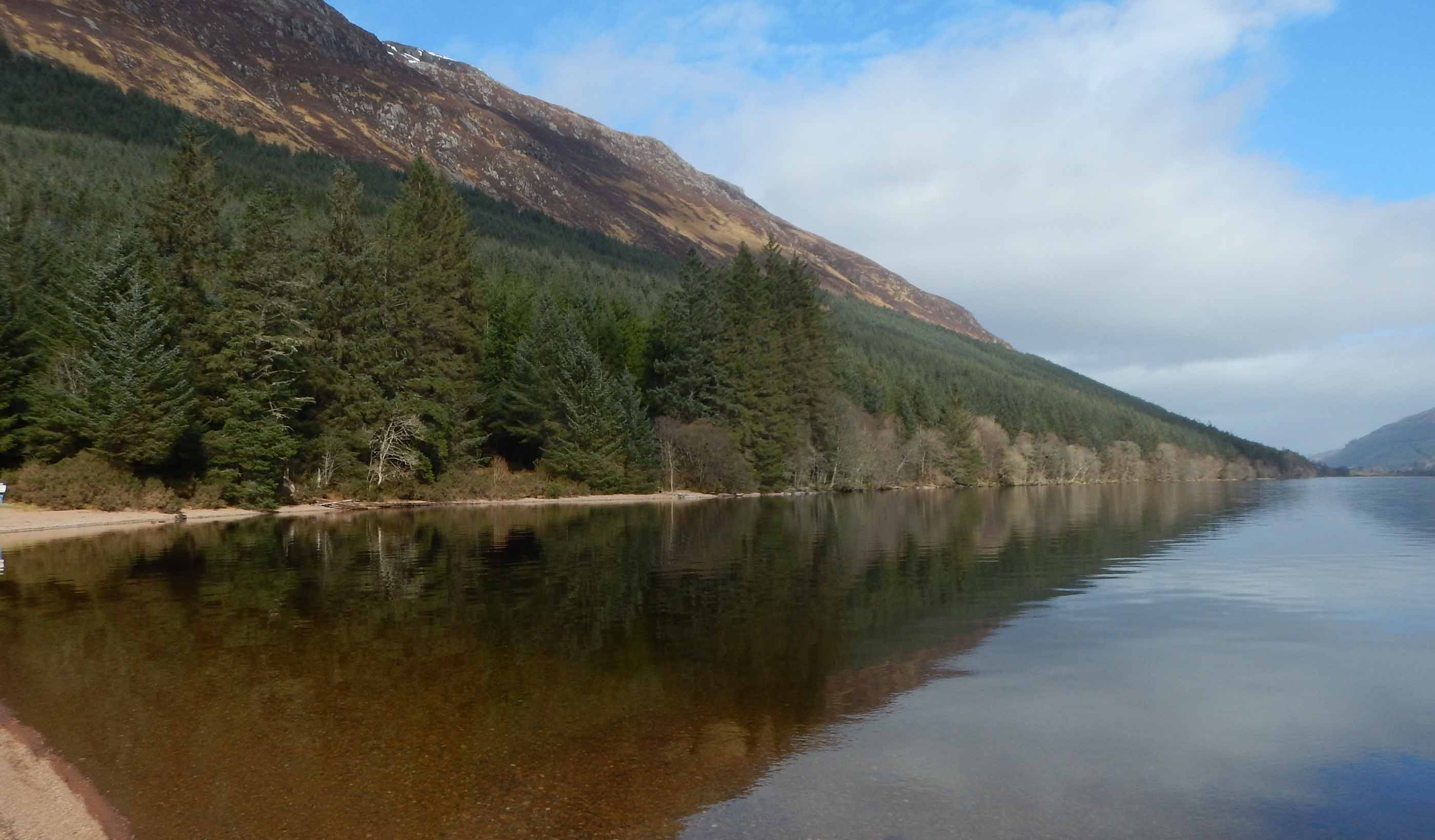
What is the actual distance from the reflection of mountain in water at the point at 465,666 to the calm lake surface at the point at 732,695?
0.06 m

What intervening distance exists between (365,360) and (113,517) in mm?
16847

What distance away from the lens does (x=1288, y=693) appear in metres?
12.1

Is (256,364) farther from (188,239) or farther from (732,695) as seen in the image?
(732,695)

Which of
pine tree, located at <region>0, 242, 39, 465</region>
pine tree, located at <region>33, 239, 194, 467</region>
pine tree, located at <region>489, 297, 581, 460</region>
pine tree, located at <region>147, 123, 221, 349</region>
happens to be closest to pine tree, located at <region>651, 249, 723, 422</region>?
pine tree, located at <region>489, 297, 581, 460</region>

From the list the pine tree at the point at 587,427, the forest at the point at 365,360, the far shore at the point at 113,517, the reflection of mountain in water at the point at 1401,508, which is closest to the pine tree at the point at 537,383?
the forest at the point at 365,360

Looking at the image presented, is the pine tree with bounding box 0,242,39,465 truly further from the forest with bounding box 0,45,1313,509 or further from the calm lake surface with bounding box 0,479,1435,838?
the calm lake surface with bounding box 0,479,1435,838

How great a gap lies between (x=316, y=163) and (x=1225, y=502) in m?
147

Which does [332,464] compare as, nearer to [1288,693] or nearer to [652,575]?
[652,575]

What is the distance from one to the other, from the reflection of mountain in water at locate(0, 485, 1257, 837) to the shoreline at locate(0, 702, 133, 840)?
0.23m

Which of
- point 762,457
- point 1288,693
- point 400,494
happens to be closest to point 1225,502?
point 762,457

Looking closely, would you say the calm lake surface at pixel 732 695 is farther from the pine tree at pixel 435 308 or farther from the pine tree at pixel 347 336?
the pine tree at pixel 435 308

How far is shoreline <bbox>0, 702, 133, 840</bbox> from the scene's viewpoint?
766 centimetres

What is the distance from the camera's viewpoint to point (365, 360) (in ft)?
177

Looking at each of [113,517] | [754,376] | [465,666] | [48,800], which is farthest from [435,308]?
[48,800]
